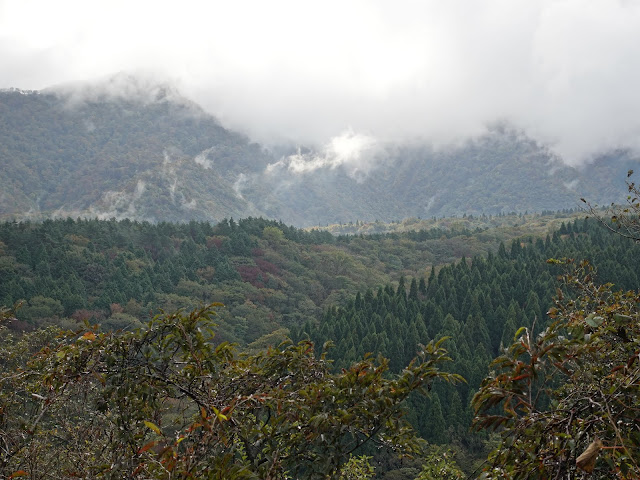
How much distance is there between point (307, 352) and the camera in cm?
632

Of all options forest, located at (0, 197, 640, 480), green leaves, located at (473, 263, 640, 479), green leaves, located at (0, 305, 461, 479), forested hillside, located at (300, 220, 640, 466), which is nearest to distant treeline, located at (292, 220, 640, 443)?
forested hillside, located at (300, 220, 640, 466)

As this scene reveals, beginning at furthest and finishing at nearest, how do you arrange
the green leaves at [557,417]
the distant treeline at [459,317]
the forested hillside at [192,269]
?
1. the forested hillside at [192,269]
2. the distant treeline at [459,317]
3. the green leaves at [557,417]

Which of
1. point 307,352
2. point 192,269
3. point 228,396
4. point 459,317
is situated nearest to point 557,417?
point 228,396

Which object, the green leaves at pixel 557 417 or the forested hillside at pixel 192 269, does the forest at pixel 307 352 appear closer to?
the green leaves at pixel 557 417

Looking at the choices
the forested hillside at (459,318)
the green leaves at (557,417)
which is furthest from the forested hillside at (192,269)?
the green leaves at (557,417)

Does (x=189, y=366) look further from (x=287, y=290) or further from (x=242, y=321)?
(x=287, y=290)

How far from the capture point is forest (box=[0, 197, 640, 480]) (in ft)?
12.5

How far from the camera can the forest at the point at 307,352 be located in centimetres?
381

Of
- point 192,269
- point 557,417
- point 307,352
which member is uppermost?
point 192,269

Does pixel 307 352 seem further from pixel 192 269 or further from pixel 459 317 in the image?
pixel 192 269

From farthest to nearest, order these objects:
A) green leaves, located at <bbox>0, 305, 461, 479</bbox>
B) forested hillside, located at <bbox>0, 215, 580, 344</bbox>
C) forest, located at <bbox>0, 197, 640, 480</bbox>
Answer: forested hillside, located at <bbox>0, 215, 580, 344</bbox> < green leaves, located at <bbox>0, 305, 461, 479</bbox> < forest, located at <bbox>0, 197, 640, 480</bbox>

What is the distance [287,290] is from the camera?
3452 inches

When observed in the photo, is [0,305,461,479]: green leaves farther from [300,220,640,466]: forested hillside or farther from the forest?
[300,220,640,466]: forested hillside

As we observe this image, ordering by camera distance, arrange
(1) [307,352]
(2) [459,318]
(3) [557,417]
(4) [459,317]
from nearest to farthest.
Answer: (3) [557,417] → (1) [307,352] → (2) [459,318] → (4) [459,317]
